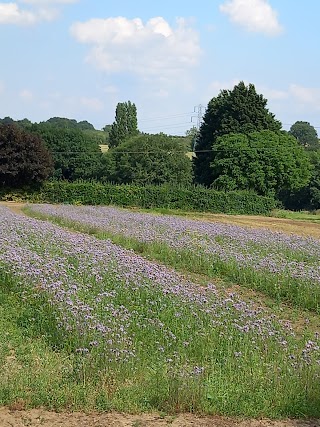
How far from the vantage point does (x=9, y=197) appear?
49.0m

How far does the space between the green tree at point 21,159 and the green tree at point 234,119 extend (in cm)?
1906

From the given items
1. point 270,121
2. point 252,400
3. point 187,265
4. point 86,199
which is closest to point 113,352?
point 252,400

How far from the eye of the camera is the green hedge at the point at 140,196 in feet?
158

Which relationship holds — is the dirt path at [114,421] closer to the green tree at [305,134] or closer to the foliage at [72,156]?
the foliage at [72,156]

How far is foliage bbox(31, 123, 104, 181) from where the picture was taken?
76.8 metres

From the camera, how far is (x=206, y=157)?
63406 millimetres

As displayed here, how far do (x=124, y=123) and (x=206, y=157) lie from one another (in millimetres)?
35200

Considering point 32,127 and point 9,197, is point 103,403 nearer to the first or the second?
point 9,197

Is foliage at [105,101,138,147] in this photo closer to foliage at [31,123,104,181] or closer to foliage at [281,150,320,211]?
foliage at [31,123,104,181]

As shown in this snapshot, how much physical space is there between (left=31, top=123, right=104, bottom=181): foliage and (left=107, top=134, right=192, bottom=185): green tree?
14.7 ft

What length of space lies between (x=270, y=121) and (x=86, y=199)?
25990 millimetres

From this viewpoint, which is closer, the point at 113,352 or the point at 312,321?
the point at 113,352

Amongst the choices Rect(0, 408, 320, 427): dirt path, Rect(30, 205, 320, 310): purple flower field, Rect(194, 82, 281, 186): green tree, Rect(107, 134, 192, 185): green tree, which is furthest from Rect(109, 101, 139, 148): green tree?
Rect(0, 408, 320, 427): dirt path

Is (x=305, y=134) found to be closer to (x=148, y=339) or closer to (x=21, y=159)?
(x=21, y=159)
